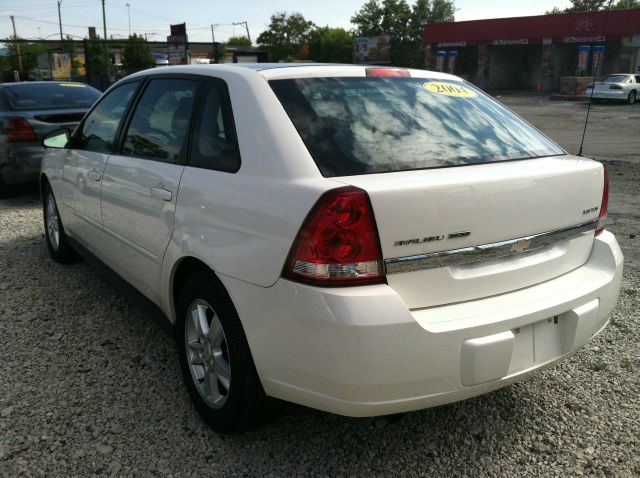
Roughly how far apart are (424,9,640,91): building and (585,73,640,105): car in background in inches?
113

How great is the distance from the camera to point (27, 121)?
7.91 metres

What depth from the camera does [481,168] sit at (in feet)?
7.97

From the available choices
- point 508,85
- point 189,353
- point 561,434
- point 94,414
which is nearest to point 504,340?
point 561,434

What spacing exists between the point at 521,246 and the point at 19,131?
24.1 feet

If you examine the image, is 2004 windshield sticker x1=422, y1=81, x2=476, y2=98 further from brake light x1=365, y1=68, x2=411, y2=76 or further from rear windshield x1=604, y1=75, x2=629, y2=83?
rear windshield x1=604, y1=75, x2=629, y2=83

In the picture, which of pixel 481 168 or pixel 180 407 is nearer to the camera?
pixel 481 168

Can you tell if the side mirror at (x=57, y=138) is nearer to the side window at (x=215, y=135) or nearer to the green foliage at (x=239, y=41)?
the side window at (x=215, y=135)

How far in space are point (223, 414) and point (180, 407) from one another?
18.5 inches

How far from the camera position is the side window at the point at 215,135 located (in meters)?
2.59

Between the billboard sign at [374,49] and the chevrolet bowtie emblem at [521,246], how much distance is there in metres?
57.7

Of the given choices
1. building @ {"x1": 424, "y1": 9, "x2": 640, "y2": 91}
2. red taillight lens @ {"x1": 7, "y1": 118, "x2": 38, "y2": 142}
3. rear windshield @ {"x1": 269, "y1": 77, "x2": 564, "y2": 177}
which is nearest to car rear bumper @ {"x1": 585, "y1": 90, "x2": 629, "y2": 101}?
building @ {"x1": 424, "y1": 9, "x2": 640, "y2": 91}

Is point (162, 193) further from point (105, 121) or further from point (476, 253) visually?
point (476, 253)

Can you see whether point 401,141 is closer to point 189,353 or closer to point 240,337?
point 240,337

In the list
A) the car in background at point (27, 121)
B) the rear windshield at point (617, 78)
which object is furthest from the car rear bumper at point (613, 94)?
the car in background at point (27, 121)
